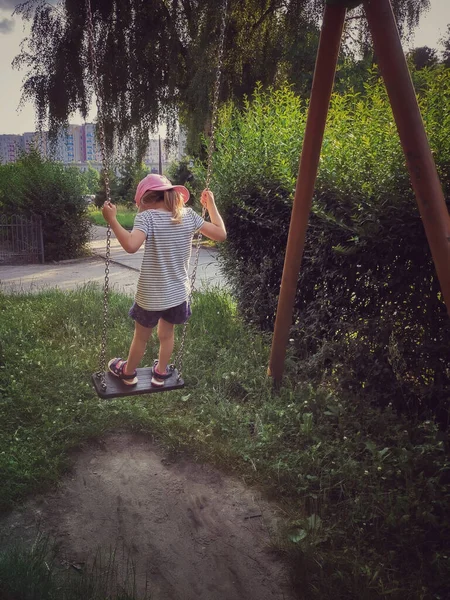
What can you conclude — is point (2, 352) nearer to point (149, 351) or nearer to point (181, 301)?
point (149, 351)

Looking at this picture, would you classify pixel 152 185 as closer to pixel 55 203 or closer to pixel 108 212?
pixel 108 212

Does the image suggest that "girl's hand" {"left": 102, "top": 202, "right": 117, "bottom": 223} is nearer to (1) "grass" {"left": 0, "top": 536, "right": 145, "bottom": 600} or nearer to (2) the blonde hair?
(2) the blonde hair

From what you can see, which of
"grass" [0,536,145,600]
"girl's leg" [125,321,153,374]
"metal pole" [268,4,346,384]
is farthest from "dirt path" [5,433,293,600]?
"metal pole" [268,4,346,384]

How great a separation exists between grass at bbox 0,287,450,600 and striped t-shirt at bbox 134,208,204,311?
96cm

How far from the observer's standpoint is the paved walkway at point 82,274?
969 cm

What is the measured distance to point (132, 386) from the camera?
3.59m

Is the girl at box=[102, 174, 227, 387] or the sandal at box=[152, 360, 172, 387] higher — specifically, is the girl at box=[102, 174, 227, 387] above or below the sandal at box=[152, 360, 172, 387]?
above

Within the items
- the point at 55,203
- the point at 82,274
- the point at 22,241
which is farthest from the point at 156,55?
the point at 82,274

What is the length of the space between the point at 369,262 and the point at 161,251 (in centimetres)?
138

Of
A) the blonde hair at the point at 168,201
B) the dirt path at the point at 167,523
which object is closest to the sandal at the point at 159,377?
the dirt path at the point at 167,523

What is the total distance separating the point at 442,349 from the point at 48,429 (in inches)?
100

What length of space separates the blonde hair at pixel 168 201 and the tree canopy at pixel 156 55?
36.4 ft

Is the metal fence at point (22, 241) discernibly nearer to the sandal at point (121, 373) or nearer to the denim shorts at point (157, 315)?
the sandal at point (121, 373)

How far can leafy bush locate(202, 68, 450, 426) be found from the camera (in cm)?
352
